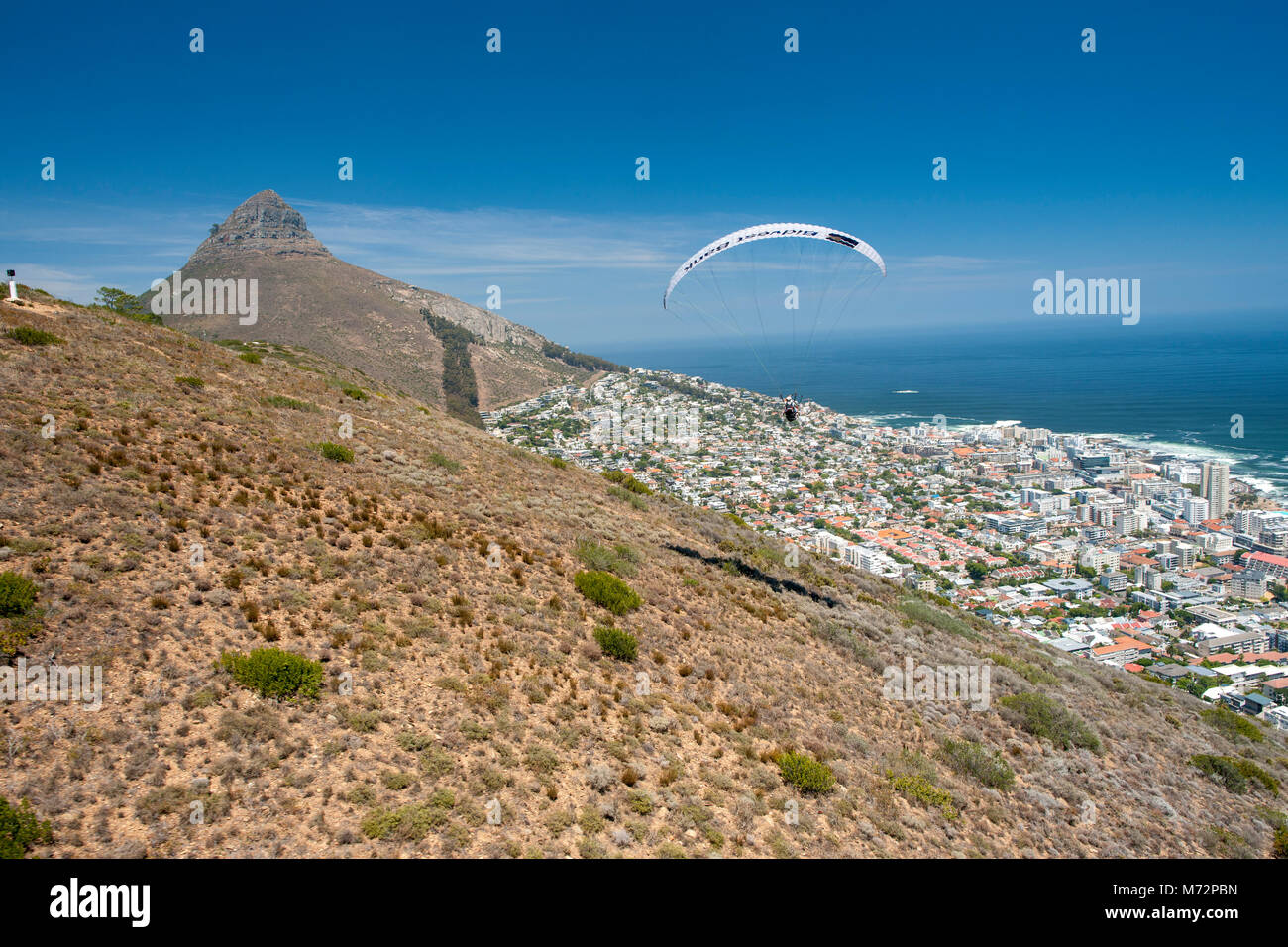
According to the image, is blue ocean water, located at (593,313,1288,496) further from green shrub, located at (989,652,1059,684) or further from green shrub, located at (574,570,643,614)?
green shrub, located at (574,570,643,614)

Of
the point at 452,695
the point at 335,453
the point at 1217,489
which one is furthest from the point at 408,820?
the point at 1217,489

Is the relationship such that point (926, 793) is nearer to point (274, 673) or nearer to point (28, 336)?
point (274, 673)

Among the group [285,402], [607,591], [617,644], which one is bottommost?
[617,644]

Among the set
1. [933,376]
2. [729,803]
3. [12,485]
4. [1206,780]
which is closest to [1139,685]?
[1206,780]

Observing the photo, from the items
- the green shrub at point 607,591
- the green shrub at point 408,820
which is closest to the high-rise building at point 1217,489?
the green shrub at point 607,591

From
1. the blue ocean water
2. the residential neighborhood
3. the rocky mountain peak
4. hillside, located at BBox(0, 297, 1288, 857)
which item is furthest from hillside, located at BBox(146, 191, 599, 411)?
hillside, located at BBox(0, 297, 1288, 857)

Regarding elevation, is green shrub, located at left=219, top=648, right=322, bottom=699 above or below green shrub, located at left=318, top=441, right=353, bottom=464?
below
